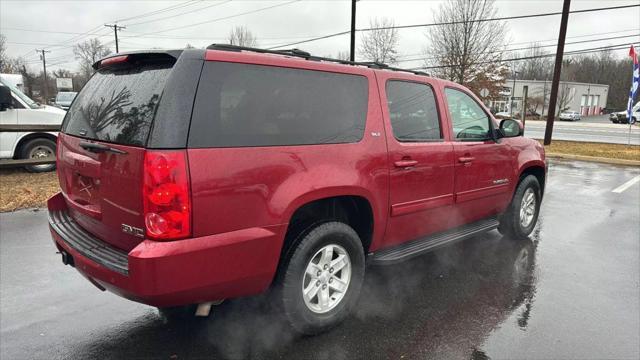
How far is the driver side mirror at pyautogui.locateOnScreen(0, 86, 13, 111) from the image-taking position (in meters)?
7.39

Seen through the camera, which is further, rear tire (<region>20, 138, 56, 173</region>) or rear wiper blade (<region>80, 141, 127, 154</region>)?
rear tire (<region>20, 138, 56, 173</region>)

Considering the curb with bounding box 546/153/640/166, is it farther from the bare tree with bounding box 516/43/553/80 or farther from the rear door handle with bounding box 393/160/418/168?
the bare tree with bounding box 516/43/553/80

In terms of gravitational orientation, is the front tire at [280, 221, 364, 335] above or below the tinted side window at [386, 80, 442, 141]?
below

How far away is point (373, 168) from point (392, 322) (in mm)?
1169

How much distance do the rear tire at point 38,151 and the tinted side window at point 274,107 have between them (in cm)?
764

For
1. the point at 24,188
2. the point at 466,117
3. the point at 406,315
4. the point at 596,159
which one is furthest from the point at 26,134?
the point at 596,159

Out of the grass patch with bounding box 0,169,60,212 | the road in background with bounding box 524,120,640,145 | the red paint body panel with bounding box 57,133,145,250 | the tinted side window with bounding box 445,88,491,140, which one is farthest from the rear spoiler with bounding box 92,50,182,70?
the road in background with bounding box 524,120,640,145

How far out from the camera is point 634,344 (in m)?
3.10

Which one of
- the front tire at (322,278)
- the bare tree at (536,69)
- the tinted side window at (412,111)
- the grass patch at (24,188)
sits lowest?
the grass patch at (24,188)

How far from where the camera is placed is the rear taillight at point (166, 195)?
229cm

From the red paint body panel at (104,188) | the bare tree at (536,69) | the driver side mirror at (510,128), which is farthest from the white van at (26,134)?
the bare tree at (536,69)

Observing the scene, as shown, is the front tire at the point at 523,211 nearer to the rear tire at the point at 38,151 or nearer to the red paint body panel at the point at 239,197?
the red paint body panel at the point at 239,197

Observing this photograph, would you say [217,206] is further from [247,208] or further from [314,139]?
[314,139]

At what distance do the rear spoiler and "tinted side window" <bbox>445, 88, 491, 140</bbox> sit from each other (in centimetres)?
266
